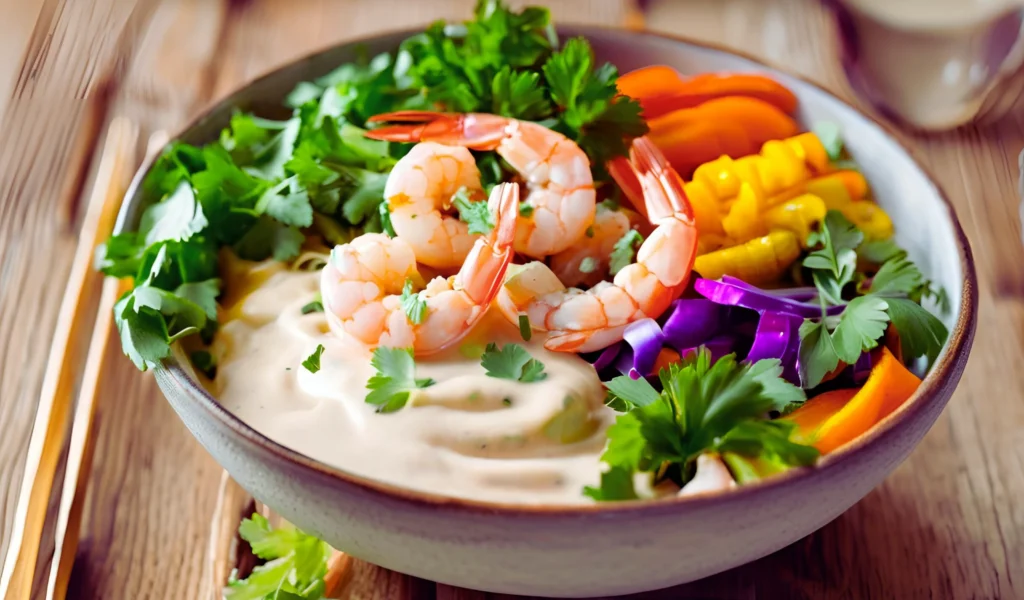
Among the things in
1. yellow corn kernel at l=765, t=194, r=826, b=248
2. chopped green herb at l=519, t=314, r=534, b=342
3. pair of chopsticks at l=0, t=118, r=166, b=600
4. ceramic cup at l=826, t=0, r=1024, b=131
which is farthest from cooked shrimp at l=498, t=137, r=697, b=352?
ceramic cup at l=826, t=0, r=1024, b=131

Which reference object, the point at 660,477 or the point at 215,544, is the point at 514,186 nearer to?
the point at 660,477

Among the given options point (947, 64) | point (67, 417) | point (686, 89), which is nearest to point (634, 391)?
point (686, 89)

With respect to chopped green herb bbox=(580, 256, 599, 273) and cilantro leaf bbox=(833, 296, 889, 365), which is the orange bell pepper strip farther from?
cilantro leaf bbox=(833, 296, 889, 365)

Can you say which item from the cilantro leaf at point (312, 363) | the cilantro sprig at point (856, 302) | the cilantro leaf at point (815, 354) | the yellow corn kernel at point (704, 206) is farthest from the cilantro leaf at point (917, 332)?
the cilantro leaf at point (312, 363)

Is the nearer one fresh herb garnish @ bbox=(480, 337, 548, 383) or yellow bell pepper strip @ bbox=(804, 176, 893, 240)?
fresh herb garnish @ bbox=(480, 337, 548, 383)

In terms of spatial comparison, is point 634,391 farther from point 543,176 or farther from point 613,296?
point 543,176

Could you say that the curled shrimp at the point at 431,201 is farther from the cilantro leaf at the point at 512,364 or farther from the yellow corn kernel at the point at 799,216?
the yellow corn kernel at the point at 799,216

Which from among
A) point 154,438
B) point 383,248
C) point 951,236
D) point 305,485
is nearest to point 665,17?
point 951,236
